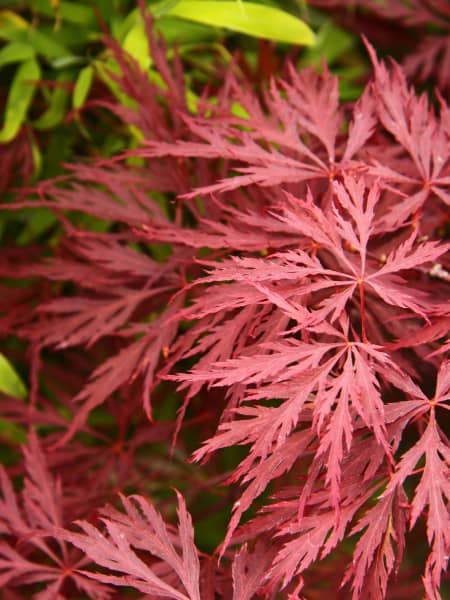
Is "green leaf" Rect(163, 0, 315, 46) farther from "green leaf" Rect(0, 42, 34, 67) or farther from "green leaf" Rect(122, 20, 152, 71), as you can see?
"green leaf" Rect(0, 42, 34, 67)

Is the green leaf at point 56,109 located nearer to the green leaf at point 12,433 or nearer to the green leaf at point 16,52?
the green leaf at point 16,52

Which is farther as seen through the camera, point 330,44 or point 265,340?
point 330,44

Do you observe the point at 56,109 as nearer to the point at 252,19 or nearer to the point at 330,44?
the point at 252,19

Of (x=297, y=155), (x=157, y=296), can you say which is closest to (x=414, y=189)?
(x=297, y=155)

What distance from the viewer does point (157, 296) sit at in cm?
77

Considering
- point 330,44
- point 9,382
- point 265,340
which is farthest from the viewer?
point 330,44

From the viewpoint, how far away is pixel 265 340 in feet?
1.84

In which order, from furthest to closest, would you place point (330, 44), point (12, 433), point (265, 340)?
point (330, 44)
point (12, 433)
point (265, 340)

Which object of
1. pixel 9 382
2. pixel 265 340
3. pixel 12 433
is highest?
pixel 265 340

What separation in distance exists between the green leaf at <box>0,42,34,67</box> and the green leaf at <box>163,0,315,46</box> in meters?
0.21

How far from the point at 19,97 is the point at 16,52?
6 centimetres

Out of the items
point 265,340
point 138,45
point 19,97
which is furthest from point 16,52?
point 265,340

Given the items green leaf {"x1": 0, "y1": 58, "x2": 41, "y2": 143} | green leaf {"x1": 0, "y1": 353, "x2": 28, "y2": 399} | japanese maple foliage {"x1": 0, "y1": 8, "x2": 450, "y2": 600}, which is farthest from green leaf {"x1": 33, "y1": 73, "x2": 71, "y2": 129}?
green leaf {"x1": 0, "y1": 353, "x2": 28, "y2": 399}

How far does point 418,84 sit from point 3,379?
745mm
